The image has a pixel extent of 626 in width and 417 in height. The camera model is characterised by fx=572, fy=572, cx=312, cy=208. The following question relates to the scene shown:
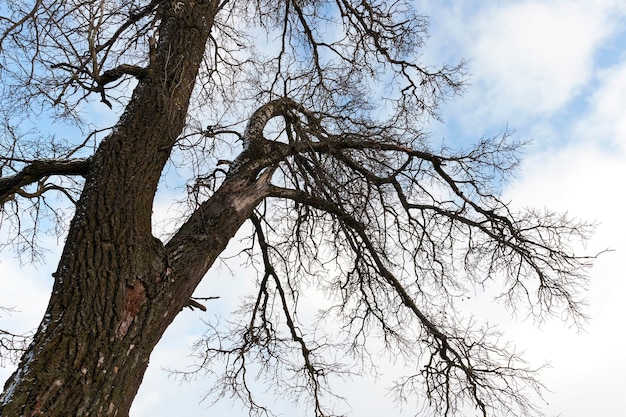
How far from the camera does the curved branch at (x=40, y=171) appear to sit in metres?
3.66

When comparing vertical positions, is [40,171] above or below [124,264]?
above

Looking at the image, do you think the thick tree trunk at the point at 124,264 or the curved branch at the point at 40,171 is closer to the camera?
the thick tree trunk at the point at 124,264

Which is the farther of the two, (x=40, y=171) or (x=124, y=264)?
(x=40, y=171)

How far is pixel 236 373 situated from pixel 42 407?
11.1ft

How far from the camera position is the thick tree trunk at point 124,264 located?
2660 millimetres

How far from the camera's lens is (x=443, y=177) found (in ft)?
17.1

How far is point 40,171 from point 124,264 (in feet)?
4.20

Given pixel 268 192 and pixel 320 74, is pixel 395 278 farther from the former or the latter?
pixel 320 74

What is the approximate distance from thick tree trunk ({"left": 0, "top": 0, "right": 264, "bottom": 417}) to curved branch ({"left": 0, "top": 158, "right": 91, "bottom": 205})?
227mm

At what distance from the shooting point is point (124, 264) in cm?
306

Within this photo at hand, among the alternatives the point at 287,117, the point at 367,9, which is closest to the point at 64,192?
the point at 287,117

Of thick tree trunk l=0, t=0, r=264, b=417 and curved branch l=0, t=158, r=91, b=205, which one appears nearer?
thick tree trunk l=0, t=0, r=264, b=417

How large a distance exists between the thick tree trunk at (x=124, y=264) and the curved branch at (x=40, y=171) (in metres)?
0.23

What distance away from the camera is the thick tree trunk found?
266 cm
